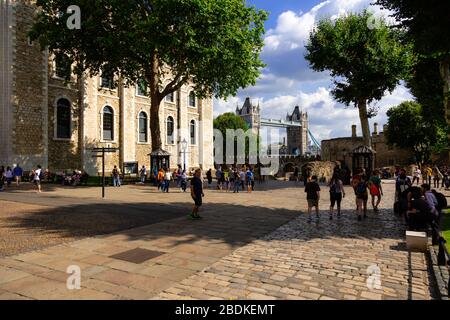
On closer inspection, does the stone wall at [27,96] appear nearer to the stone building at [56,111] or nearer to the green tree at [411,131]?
the stone building at [56,111]

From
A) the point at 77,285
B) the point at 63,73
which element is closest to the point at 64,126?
the point at 63,73

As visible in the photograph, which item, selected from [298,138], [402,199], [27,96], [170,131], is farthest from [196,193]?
[298,138]

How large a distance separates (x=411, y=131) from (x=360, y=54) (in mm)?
24843

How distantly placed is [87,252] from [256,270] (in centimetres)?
364

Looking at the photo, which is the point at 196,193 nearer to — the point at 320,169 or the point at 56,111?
the point at 320,169

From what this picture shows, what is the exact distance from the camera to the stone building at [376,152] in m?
51.1

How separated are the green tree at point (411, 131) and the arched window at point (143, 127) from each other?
120 feet

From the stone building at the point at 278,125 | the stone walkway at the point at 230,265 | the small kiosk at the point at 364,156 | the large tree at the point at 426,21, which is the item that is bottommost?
the stone walkway at the point at 230,265

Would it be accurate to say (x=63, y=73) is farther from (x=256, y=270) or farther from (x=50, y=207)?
(x=256, y=270)

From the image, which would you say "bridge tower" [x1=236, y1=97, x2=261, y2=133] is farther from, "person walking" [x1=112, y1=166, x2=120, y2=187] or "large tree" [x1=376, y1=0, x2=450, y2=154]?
"large tree" [x1=376, y1=0, x2=450, y2=154]

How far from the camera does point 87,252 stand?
6.92 meters

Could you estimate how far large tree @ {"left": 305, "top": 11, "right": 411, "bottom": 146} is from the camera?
27125 millimetres

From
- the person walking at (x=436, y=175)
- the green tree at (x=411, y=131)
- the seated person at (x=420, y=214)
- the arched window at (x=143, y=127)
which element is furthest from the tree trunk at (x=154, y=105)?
the green tree at (x=411, y=131)

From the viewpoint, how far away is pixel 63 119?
95.3 feet
